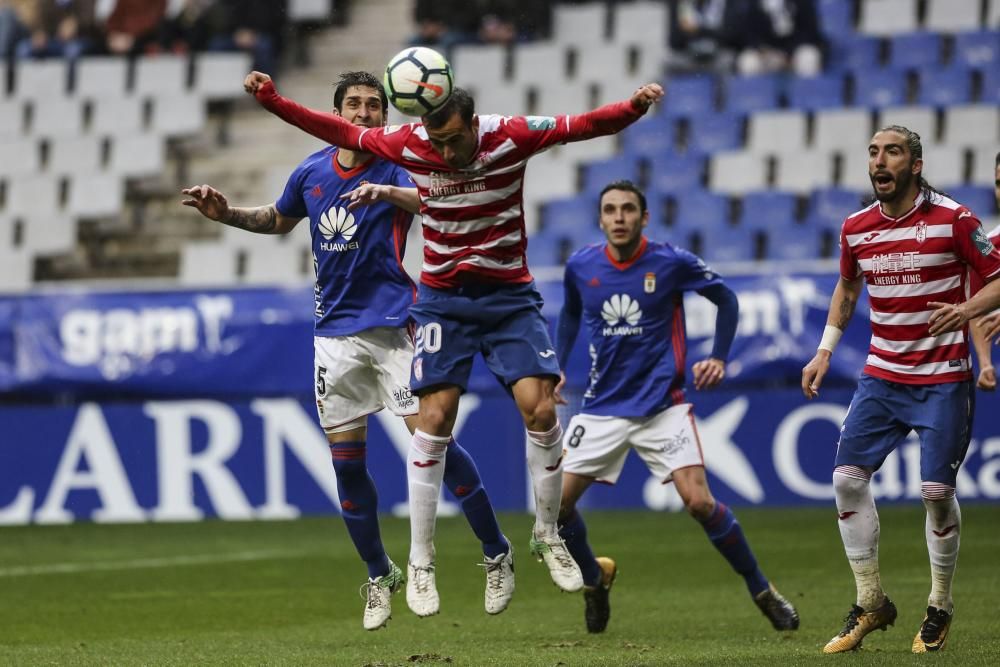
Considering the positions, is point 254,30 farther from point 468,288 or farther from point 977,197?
point 468,288

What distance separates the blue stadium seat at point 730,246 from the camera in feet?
56.9

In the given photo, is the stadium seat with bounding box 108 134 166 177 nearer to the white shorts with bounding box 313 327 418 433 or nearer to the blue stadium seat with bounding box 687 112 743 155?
the blue stadium seat with bounding box 687 112 743 155

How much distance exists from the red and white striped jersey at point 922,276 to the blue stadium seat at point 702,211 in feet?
33.1

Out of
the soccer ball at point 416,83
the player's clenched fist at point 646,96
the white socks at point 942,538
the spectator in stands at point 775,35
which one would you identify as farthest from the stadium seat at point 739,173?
the soccer ball at point 416,83

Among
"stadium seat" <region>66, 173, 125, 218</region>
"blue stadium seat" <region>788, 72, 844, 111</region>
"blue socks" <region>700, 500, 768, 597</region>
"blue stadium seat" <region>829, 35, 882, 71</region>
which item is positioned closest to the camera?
"blue socks" <region>700, 500, 768, 597</region>

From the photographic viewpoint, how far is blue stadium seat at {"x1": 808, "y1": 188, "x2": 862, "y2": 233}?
56.3ft

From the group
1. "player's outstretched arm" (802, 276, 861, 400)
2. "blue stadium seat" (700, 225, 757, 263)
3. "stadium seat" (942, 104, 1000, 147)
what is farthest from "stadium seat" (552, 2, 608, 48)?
"player's outstretched arm" (802, 276, 861, 400)

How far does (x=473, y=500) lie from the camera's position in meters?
7.89

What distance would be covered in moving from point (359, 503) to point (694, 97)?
38.5 feet

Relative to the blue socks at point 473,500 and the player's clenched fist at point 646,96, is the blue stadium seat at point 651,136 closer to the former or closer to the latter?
the blue socks at point 473,500

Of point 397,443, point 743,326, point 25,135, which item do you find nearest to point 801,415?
point 743,326

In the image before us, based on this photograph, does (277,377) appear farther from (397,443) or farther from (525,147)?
(525,147)

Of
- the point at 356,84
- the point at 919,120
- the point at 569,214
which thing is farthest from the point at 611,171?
the point at 356,84

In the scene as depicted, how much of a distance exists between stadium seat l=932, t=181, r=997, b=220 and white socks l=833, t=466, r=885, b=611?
31.8 feet
